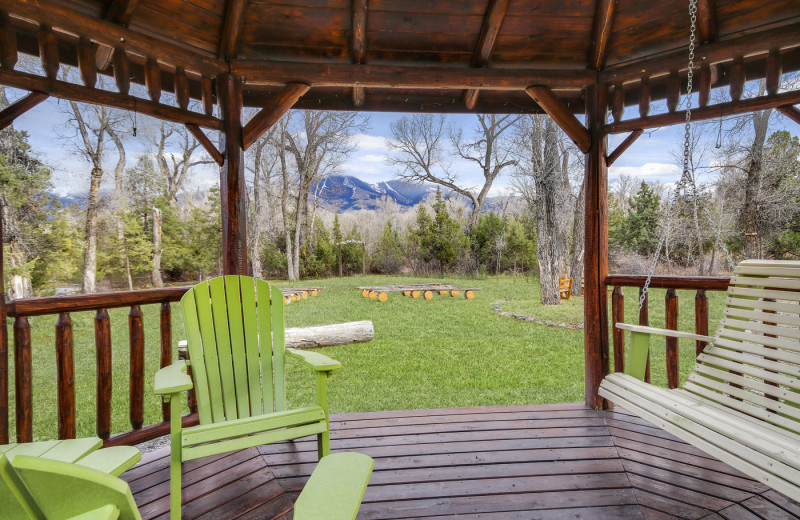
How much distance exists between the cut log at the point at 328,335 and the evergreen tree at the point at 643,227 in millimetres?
7192

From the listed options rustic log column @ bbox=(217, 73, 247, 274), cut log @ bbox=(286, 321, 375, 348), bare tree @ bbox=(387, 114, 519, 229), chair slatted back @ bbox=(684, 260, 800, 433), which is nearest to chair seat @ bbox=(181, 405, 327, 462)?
rustic log column @ bbox=(217, 73, 247, 274)

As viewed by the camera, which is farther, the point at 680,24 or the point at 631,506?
the point at 680,24

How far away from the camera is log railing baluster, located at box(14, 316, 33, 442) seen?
181 centimetres

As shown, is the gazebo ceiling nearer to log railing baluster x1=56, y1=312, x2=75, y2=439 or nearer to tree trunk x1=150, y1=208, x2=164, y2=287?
log railing baluster x1=56, y1=312, x2=75, y2=439

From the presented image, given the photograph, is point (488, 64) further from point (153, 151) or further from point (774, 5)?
point (153, 151)

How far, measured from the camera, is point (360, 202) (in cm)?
1323

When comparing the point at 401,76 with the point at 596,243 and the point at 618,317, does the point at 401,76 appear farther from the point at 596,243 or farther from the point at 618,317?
the point at 618,317

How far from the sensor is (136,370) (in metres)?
2.22

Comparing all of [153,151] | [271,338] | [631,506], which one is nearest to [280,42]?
[271,338]

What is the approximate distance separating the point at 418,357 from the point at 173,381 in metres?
4.32

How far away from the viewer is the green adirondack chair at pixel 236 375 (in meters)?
1.72

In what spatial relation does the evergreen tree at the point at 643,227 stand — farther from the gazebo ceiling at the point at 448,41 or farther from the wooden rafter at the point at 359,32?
the wooden rafter at the point at 359,32

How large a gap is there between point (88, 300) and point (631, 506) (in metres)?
2.53

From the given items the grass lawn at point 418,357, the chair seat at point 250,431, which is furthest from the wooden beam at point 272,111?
the grass lawn at point 418,357
